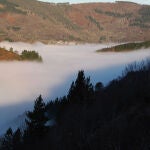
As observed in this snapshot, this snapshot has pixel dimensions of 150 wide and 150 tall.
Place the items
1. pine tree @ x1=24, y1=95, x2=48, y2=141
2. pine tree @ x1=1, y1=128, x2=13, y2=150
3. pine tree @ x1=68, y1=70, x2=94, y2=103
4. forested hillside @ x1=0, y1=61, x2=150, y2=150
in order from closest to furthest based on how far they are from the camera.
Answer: forested hillside @ x1=0, y1=61, x2=150, y2=150
pine tree @ x1=24, y1=95, x2=48, y2=141
pine tree @ x1=1, y1=128, x2=13, y2=150
pine tree @ x1=68, y1=70, x2=94, y2=103

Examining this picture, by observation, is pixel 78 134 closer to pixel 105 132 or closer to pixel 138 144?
pixel 105 132

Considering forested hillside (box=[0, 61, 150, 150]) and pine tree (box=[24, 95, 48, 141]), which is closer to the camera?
forested hillside (box=[0, 61, 150, 150])

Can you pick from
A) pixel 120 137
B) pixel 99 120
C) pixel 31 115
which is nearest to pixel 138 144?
pixel 120 137

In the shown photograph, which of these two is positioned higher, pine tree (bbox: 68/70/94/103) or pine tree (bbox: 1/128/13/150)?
pine tree (bbox: 68/70/94/103)

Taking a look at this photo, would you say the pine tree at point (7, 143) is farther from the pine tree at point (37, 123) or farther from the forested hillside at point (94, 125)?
the pine tree at point (37, 123)

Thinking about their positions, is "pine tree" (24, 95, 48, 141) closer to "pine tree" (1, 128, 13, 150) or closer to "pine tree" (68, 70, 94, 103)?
"pine tree" (1, 128, 13, 150)

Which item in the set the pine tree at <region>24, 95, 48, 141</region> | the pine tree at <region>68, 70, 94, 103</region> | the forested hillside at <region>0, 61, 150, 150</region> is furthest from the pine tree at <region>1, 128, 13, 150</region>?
the pine tree at <region>24, 95, 48, 141</region>

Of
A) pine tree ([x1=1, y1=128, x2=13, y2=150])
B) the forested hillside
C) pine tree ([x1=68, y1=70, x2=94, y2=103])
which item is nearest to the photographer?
the forested hillside

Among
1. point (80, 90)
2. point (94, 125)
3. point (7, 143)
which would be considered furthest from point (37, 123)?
point (7, 143)

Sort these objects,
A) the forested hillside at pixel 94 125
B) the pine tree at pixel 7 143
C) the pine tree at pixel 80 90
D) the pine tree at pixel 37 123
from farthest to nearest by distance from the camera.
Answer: the pine tree at pixel 80 90, the pine tree at pixel 7 143, the pine tree at pixel 37 123, the forested hillside at pixel 94 125

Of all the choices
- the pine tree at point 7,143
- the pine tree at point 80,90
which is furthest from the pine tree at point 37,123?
the pine tree at point 80,90

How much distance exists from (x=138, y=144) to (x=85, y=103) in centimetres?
4123

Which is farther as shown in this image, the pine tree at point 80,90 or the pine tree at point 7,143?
the pine tree at point 80,90

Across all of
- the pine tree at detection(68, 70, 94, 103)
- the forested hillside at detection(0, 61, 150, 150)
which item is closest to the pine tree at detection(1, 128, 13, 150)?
the forested hillside at detection(0, 61, 150, 150)
